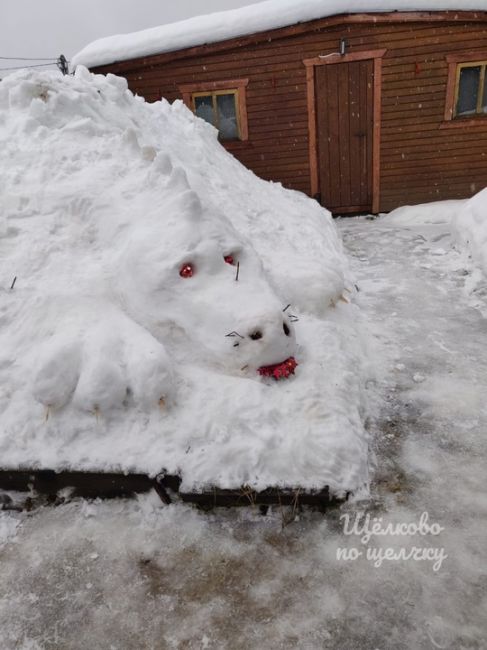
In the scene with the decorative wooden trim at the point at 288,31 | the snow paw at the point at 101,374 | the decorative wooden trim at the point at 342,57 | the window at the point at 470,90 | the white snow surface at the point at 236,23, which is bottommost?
the snow paw at the point at 101,374

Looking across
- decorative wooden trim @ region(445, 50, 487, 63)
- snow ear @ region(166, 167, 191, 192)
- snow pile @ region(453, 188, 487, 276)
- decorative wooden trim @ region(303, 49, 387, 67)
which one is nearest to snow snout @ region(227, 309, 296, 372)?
snow ear @ region(166, 167, 191, 192)

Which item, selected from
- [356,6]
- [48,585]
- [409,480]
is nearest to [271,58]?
[356,6]

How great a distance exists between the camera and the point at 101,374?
333 cm

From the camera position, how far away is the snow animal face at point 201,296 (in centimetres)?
369

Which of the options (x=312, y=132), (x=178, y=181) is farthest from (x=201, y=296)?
(x=312, y=132)

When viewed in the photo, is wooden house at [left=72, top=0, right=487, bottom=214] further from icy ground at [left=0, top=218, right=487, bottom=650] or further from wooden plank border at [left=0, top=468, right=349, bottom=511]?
wooden plank border at [left=0, top=468, right=349, bottom=511]

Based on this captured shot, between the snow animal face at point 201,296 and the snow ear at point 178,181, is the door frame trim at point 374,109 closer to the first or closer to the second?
the snow ear at point 178,181

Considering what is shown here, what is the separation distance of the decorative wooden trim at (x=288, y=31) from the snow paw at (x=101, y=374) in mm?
9076

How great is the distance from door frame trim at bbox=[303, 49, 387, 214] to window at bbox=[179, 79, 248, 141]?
1.47 metres

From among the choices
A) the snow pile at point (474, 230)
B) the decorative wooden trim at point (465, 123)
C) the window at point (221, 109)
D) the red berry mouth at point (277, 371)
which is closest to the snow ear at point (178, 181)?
the red berry mouth at point (277, 371)

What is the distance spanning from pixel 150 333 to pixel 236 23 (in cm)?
902

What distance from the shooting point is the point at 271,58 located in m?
10.3

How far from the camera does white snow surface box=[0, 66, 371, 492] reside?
320 cm

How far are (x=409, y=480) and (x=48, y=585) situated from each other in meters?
2.34
